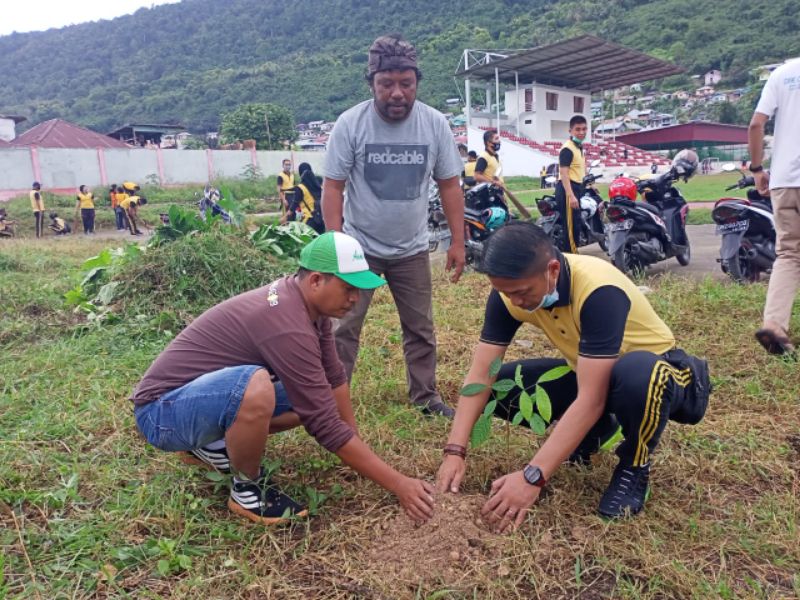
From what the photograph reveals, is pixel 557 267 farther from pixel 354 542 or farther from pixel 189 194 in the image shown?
pixel 189 194

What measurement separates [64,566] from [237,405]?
68 cm

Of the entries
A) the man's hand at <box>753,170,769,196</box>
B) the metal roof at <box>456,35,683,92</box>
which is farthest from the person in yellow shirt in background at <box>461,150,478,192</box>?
the metal roof at <box>456,35,683,92</box>

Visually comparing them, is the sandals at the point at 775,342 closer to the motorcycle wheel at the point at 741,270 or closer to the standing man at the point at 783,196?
the standing man at the point at 783,196

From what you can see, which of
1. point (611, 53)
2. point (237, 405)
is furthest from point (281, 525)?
point (611, 53)

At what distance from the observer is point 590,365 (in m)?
1.94

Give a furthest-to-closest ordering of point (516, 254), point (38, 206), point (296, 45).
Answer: point (296, 45)
point (38, 206)
point (516, 254)

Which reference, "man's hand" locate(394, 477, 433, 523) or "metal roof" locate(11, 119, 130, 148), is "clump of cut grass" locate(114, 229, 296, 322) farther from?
"metal roof" locate(11, 119, 130, 148)

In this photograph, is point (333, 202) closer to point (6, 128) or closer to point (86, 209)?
point (86, 209)

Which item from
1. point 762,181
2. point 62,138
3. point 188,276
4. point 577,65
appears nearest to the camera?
point 762,181

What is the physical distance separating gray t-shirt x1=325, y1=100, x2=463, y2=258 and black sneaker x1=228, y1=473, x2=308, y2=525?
1.26m

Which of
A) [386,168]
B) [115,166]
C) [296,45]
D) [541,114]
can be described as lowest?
[386,168]

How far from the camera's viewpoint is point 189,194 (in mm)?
21719

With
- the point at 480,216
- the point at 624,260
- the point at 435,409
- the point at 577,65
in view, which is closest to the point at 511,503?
the point at 435,409

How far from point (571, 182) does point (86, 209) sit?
42.8 ft
